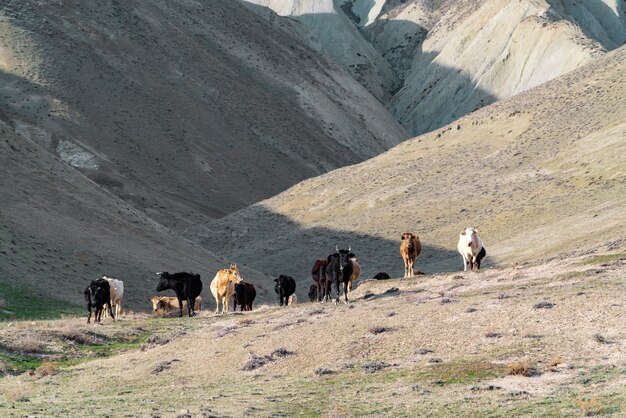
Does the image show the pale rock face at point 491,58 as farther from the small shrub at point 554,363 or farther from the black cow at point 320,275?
the small shrub at point 554,363

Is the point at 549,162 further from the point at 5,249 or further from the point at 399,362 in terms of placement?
the point at 399,362

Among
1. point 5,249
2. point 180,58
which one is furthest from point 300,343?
point 180,58

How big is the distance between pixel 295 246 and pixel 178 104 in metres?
63.2

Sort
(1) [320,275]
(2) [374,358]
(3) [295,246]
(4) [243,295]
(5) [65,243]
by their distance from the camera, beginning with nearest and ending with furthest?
1. (2) [374,358]
2. (1) [320,275]
3. (4) [243,295]
4. (5) [65,243]
5. (3) [295,246]

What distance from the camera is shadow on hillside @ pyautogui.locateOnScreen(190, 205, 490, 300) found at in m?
67.9

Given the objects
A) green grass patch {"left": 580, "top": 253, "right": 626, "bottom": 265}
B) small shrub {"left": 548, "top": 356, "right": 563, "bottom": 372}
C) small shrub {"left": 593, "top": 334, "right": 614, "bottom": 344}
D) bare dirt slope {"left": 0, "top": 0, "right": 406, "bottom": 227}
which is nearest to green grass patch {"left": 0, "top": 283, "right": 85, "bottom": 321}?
green grass patch {"left": 580, "top": 253, "right": 626, "bottom": 265}

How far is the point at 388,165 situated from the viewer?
97.2 m

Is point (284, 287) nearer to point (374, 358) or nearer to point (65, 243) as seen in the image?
point (374, 358)

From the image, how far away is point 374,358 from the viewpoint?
818 inches

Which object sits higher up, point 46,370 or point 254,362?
point 46,370

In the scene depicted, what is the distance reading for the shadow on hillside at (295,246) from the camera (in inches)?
2672

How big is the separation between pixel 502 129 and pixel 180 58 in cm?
7234

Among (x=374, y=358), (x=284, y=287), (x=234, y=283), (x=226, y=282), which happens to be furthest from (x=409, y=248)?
(x=374, y=358)

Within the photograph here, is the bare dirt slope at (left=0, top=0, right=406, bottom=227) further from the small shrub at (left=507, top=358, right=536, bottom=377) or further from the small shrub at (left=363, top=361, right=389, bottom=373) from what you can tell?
the small shrub at (left=507, top=358, right=536, bottom=377)
